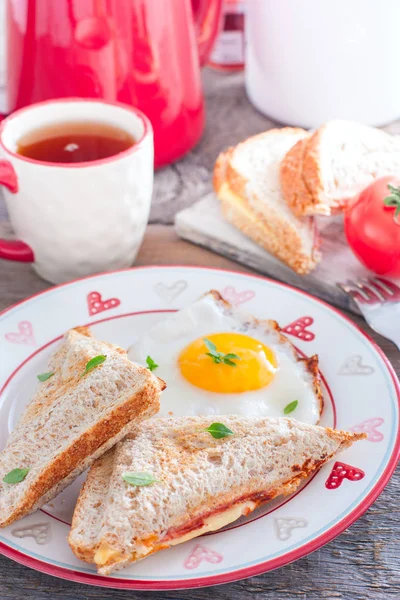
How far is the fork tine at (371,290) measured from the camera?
6.99 feet

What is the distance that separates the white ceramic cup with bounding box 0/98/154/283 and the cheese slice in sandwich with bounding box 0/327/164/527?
2.15 feet

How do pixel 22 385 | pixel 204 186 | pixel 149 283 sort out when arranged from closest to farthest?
pixel 22 385, pixel 149 283, pixel 204 186

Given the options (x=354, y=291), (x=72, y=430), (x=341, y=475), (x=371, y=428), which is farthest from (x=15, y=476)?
(x=354, y=291)

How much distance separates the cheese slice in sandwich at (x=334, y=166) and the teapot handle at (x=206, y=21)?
0.68 metres

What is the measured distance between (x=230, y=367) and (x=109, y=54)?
1289 millimetres

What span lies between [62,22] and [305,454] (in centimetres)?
167

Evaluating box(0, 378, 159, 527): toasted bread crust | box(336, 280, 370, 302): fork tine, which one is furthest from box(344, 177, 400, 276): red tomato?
box(0, 378, 159, 527): toasted bread crust

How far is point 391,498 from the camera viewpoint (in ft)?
5.35

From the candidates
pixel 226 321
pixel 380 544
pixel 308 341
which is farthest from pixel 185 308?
pixel 380 544

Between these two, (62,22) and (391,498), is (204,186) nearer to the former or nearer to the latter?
(62,22)

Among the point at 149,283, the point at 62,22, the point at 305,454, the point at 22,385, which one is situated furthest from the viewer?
the point at 62,22

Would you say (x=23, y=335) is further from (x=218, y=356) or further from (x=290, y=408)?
(x=290, y=408)

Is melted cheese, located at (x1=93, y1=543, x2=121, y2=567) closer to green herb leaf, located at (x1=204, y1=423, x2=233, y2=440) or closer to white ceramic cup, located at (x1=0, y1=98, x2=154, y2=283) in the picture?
green herb leaf, located at (x1=204, y1=423, x2=233, y2=440)

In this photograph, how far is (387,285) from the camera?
220 centimetres
